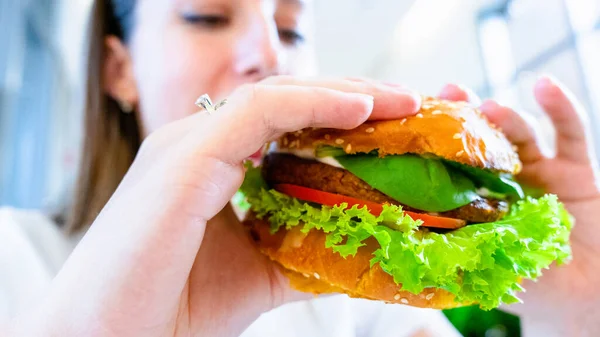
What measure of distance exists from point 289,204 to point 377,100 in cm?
43

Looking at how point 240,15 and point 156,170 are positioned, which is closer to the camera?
point 156,170

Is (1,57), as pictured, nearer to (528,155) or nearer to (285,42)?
(285,42)

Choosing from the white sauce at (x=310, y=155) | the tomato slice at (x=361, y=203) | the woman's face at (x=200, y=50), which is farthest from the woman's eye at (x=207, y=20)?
the tomato slice at (x=361, y=203)

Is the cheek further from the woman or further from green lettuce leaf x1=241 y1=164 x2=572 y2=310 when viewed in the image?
green lettuce leaf x1=241 y1=164 x2=572 y2=310

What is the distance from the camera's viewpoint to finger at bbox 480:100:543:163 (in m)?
1.70

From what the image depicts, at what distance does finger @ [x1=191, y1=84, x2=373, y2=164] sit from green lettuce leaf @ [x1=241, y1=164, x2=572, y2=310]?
264mm

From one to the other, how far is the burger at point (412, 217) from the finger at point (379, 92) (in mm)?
31

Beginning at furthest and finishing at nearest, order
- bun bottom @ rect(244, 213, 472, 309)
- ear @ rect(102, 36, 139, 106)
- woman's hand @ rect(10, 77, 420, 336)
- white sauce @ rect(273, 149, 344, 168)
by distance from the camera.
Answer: ear @ rect(102, 36, 139, 106), white sauce @ rect(273, 149, 344, 168), bun bottom @ rect(244, 213, 472, 309), woman's hand @ rect(10, 77, 420, 336)

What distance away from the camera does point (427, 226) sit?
122cm

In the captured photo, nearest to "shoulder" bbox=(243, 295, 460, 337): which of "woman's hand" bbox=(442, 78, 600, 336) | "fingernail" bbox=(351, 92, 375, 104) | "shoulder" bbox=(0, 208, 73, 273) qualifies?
"woman's hand" bbox=(442, 78, 600, 336)

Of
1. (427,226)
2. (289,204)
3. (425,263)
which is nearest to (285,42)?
(289,204)

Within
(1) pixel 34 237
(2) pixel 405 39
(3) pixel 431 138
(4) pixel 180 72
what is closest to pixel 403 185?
(3) pixel 431 138

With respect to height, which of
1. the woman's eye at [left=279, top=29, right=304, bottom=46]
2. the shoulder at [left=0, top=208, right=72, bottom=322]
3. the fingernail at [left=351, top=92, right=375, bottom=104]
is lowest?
the shoulder at [left=0, top=208, right=72, bottom=322]

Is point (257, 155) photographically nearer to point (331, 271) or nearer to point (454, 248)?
point (331, 271)
